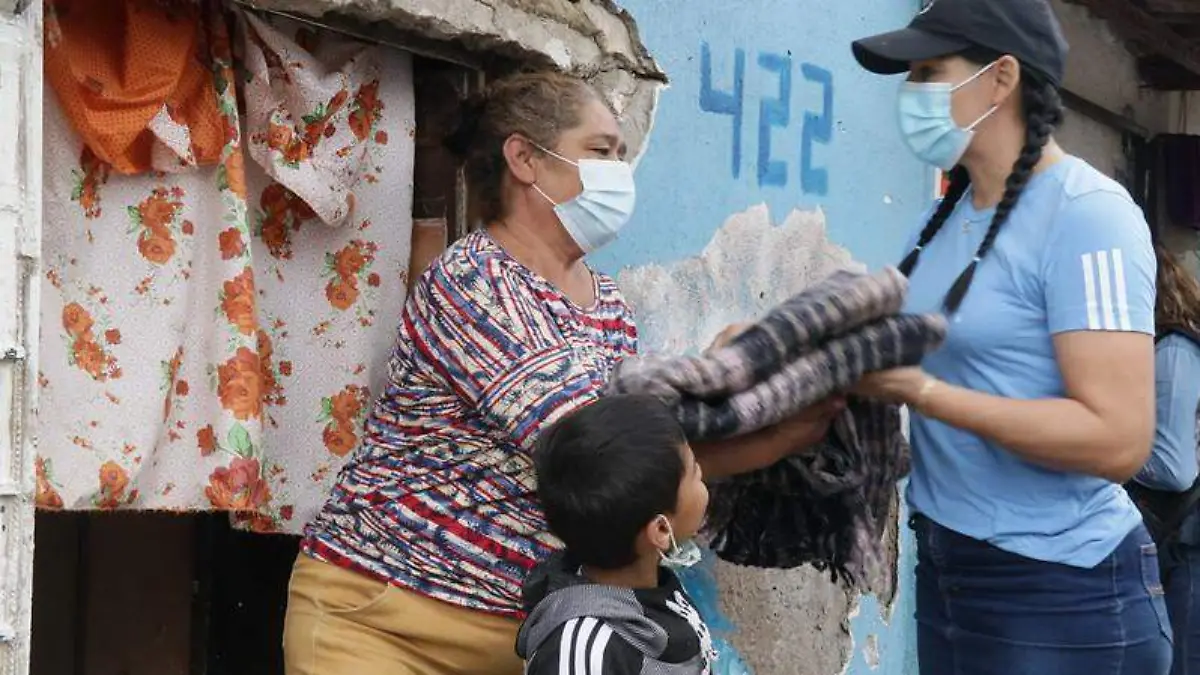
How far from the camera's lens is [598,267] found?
13.1ft

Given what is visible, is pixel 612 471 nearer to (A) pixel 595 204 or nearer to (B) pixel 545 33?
(A) pixel 595 204

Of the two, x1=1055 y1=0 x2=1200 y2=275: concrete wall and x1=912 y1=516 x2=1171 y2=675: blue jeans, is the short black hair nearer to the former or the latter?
→ x1=912 y1=516 x2=1171 y2=675: blue jeans

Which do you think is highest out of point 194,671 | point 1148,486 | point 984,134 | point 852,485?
point 984,134

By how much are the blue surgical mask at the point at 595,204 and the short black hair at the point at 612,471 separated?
2.34ft

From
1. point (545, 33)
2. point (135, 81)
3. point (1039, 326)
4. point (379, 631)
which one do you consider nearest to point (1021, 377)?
point (1039, 326)

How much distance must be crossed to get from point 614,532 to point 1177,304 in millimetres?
2724

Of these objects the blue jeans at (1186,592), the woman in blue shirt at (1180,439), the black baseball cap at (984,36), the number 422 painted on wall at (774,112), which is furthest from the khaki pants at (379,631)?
the blue jeans at (1186,592)

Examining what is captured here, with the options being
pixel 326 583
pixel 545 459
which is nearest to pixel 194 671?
pixel 326 583

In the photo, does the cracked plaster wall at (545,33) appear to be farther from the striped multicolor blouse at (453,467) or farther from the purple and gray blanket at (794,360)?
the purple and gray blanket at (794,360)

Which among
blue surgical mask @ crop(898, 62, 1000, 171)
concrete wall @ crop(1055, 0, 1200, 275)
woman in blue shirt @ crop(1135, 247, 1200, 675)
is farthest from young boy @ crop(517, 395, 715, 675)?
concrete wall @ crop(1055, 0, 1200, 275)

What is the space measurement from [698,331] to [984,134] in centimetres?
169

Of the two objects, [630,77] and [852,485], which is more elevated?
[630,77]

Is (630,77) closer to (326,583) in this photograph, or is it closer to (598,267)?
(598,267)

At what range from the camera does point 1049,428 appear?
2443 millimetres
